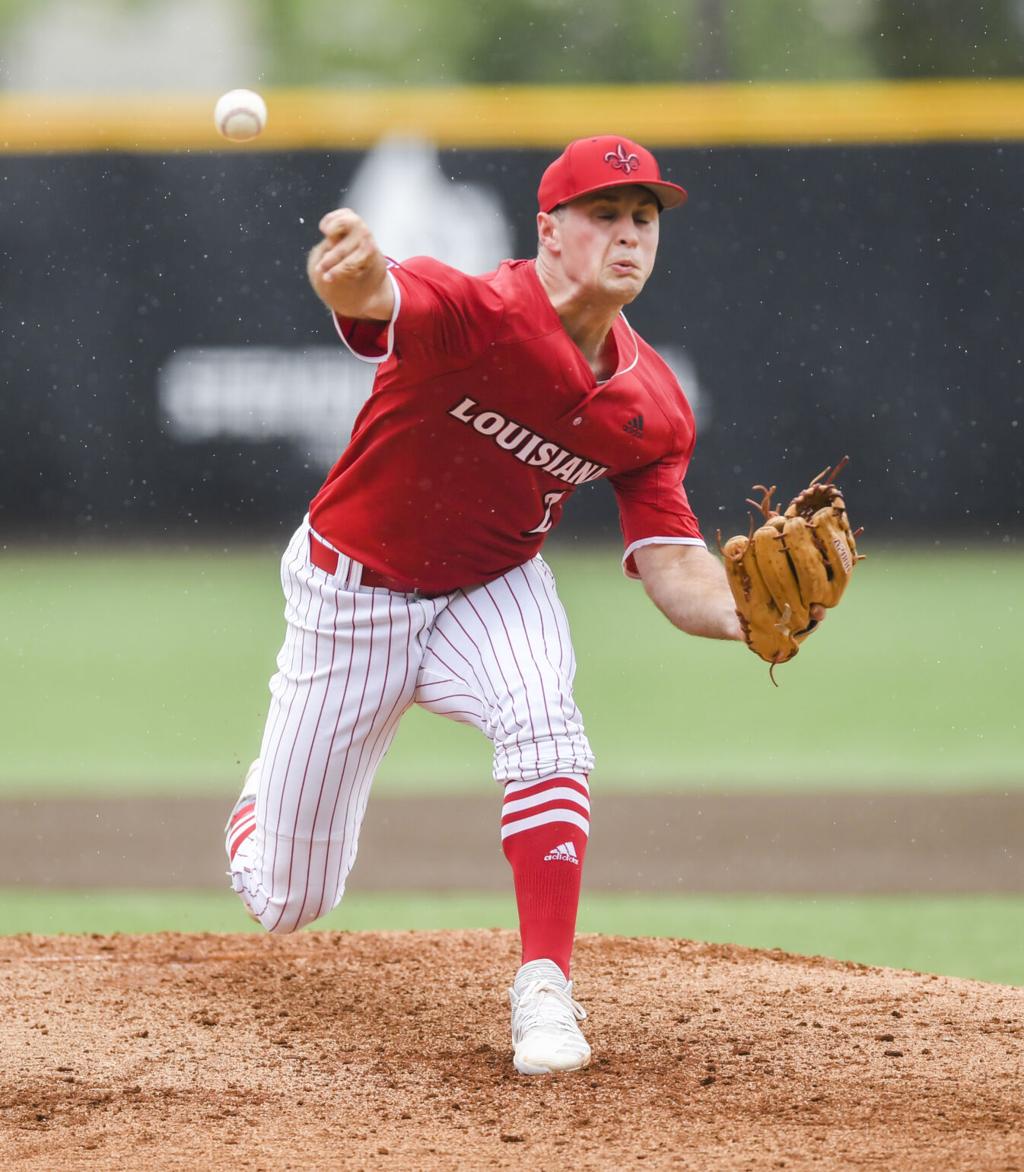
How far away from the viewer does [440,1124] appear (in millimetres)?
2781

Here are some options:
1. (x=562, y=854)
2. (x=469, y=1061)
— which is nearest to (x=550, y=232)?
(x=562, y=854)

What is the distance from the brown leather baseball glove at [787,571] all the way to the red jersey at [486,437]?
37cm

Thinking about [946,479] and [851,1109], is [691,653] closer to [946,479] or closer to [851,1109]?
[946,479]

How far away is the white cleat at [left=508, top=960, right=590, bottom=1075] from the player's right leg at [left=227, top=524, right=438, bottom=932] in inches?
23.4

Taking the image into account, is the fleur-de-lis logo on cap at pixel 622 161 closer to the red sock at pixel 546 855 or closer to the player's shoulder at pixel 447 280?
the player's shoulder at pixel 447 280

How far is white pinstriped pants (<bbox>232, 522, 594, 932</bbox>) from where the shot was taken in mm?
3182

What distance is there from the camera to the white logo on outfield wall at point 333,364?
40.5 ft

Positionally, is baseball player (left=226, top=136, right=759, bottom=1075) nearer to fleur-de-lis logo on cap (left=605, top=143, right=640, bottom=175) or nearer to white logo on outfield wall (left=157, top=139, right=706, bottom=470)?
fleur-de-lis logo on cap (left=605, top=143, right=640, bottom=175)

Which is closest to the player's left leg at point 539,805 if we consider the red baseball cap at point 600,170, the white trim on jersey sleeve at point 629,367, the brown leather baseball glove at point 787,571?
the brown leather baseball glove at point 787,571

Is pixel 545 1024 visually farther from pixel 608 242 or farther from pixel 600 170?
pixel 600 170

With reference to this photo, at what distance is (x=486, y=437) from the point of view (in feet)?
10.7

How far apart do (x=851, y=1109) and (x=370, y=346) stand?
1.54 meters

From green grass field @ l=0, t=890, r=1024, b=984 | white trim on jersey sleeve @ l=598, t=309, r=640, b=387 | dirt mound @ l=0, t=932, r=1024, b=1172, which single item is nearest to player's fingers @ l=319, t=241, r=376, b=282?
white trim on jersey sleeve @ l=598, t=309, r=640, b=387

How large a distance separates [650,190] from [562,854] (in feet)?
4.17
